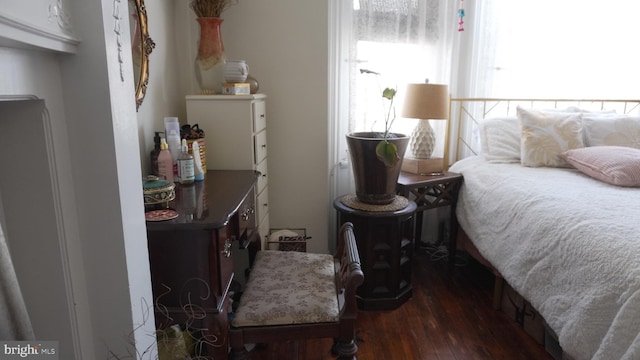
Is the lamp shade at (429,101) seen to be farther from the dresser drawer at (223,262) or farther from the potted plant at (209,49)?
the dresser drawer at (223,262)

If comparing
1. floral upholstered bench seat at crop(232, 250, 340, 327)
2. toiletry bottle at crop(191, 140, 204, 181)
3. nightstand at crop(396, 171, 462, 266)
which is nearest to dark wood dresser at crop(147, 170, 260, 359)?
floral upholstered bench seat at crop(232, 250, 340, 327)

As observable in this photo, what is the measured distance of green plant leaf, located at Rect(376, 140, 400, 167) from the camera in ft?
6.36

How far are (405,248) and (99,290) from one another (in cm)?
170

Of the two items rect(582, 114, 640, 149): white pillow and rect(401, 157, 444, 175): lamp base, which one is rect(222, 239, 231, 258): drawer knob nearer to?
rect(401, 157, 444, 175): lamp base

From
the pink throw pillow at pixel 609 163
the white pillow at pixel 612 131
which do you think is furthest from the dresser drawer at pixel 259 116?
the white pillow at pixel 612 131

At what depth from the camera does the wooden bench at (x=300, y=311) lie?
1.30m

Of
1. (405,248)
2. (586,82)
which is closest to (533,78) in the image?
A: (586,82)

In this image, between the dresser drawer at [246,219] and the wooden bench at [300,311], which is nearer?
the wooden bench at [300,311]

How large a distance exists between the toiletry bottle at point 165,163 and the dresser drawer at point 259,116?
510 mm

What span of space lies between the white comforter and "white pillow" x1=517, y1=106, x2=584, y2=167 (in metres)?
0.08

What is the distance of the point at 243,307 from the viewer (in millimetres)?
1356

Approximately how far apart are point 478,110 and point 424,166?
70cm

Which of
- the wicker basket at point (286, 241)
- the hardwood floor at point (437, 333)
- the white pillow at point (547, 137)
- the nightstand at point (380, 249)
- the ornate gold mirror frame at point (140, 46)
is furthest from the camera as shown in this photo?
the white pillow at point (547, 137)

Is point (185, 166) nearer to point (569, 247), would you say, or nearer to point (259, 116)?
point (259, 116)
